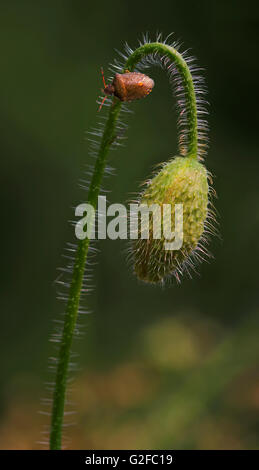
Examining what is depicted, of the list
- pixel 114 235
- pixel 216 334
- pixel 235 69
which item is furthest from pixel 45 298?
pixel 114 235

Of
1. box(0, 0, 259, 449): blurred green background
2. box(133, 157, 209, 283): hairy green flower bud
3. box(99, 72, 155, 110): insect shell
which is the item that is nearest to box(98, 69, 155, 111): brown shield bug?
box(99, 72, 155, 110): insect shell

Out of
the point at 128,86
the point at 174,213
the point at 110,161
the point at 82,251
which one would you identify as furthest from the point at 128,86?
the point at 110,161

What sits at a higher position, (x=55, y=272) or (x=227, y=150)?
(x=227, y=150)

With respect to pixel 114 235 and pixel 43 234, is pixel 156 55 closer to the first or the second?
pixel 114 235

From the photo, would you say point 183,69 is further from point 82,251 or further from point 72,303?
point 72,303

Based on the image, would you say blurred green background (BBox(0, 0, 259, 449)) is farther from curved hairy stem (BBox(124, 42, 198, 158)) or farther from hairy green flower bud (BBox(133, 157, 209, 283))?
curved hairy stem (BBox(124, 42, 198, 158))
